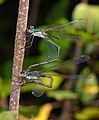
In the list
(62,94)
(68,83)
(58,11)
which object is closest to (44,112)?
(62,94)

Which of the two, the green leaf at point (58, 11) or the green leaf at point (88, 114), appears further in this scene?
the green leaf at point (58, 11)

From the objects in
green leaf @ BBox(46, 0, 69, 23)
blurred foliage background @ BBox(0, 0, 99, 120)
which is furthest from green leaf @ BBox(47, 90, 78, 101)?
green leaf @ BBox(46, 0, 69, 23)

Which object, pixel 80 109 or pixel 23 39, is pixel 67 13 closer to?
pixel 80 109

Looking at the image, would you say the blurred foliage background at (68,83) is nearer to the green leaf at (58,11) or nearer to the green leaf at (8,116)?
the green leaf at (58,11)

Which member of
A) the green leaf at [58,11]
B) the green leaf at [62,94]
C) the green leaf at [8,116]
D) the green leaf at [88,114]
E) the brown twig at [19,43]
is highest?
the brown twig at [19,43]

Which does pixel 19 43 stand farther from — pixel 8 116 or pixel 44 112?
pixel 44 112

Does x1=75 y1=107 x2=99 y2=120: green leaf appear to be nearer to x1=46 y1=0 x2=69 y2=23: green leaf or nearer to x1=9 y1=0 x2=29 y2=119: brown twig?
x1=46 y1=0 x2=69 y2=23: green leaf

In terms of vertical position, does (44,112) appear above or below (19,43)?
below

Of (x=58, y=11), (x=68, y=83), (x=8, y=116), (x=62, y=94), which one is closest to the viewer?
(x=8, y=116)

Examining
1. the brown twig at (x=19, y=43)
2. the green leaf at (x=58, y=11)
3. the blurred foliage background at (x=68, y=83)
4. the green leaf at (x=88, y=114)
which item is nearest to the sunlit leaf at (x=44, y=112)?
the blurred foliage background at (x=68, y=83)

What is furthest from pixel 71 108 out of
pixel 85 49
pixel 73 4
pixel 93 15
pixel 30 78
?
pixel 30 78

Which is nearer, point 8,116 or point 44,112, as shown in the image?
point 8,116
